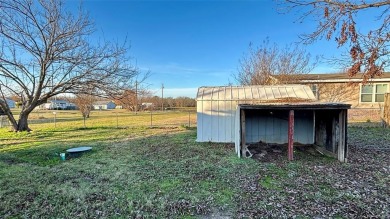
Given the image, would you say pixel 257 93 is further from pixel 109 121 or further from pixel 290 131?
pixel 109 121

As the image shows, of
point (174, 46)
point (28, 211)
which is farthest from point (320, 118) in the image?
point (174, 46)

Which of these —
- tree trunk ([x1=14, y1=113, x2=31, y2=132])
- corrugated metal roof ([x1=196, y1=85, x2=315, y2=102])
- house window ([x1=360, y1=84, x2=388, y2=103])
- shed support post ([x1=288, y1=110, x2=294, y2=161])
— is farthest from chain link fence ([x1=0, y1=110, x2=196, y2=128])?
house window ([x1=360, y1=84, x2=388, y2=103])

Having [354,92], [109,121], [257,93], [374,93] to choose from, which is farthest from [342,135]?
[109,121]

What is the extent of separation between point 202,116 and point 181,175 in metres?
4.06

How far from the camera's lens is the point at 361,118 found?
15.0 metres

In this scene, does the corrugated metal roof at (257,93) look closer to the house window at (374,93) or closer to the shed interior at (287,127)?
the shed interior at (287,127)

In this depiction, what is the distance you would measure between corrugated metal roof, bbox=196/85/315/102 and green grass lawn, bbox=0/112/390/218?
257 centimetres

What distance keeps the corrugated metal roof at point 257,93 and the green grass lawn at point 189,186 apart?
8.44 feet

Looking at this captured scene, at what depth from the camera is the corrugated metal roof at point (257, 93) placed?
857 cm

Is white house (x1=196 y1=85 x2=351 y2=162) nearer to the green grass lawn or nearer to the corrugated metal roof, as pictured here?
the corrugated metal roof

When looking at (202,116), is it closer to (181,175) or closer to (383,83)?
(181,175)

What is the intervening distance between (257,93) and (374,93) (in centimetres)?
1090

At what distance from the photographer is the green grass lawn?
10.8ft

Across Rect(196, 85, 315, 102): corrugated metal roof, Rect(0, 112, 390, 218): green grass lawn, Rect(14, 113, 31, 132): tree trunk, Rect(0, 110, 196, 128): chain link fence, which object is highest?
Rect(196, 85, 315, 102): corrugated metal roof
